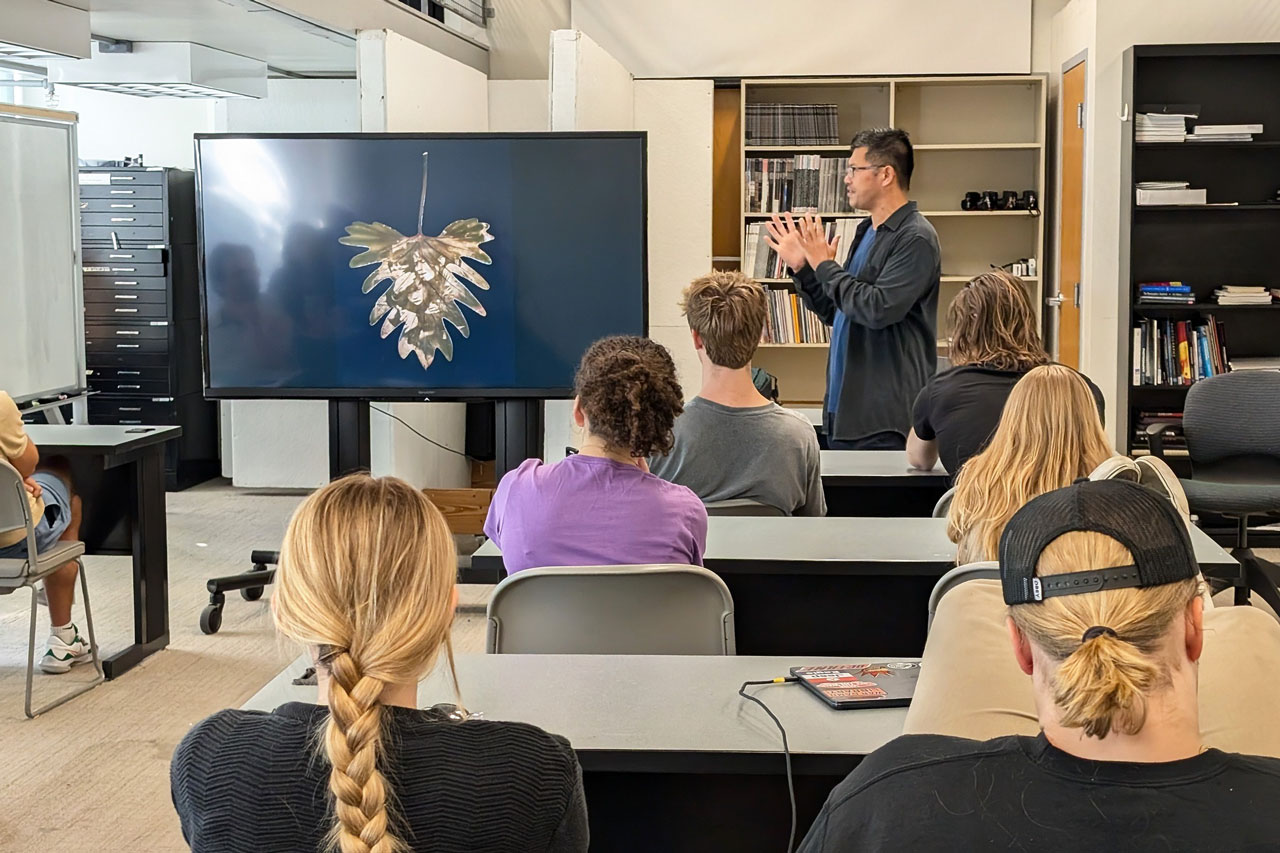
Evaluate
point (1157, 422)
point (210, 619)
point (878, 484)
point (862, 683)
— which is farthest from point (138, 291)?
point (862, 683)

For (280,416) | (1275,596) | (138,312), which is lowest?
(1275,596)

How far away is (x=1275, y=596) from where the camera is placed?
15.1ft

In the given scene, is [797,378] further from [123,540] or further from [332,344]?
[123,540]

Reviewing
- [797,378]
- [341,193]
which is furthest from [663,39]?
[341,193]

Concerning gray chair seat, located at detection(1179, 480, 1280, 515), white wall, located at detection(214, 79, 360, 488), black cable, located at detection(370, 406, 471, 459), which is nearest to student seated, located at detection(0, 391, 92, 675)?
black cable, located at detection(370, 406, 471, 459)

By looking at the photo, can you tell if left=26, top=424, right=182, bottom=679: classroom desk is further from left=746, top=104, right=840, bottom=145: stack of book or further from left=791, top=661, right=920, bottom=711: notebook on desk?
left=746, top=104, right=840, bottom=145: stack of book

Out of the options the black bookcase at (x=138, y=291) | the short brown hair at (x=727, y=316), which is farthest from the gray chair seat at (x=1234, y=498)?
the black bookcase at (x=138, y=291)

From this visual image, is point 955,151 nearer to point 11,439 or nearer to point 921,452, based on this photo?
point 921,452

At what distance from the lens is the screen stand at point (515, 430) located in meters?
4.91

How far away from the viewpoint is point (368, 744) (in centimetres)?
121

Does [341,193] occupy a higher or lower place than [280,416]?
higher

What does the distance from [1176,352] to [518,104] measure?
347 cm

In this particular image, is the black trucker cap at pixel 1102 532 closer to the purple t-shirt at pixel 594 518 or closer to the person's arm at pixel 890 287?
the purple t-shirt at pixel 594 518

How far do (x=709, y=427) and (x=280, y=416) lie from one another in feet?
14.0
